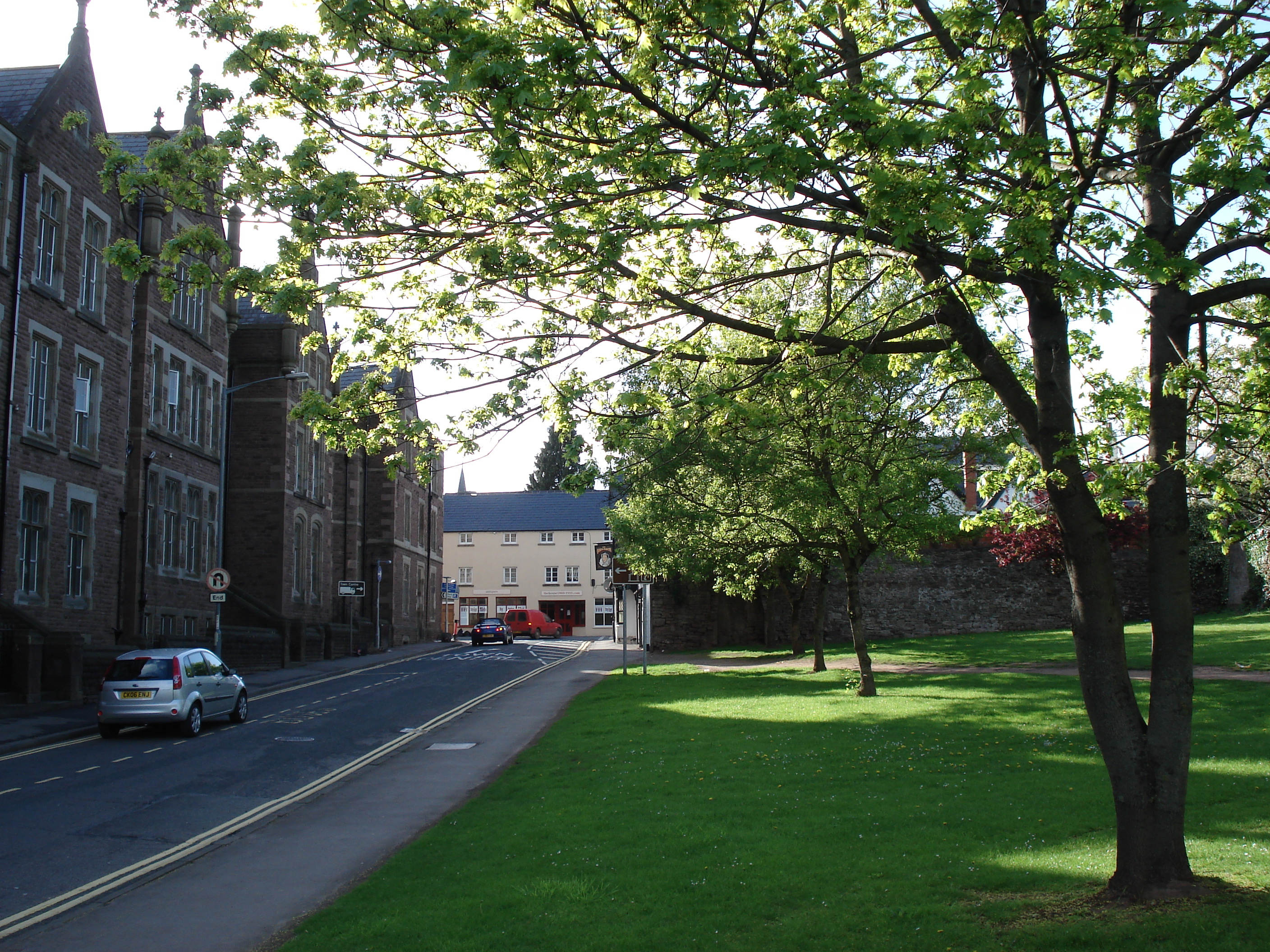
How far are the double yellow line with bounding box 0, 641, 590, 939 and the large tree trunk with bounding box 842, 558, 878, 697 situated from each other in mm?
8531

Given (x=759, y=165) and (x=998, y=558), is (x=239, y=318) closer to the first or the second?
(x=998, y=558)

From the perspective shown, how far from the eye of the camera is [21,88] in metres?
27.1

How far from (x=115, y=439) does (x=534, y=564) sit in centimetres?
5635

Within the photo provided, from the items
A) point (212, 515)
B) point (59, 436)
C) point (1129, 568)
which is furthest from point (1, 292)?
point (1129, 568)

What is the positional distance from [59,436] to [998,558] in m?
30.3

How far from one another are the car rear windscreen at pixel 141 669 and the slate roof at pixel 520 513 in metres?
64.8

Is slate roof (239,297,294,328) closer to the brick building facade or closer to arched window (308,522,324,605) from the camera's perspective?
the brick building facade

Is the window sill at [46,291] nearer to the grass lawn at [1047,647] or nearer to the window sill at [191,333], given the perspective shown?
the window sill at [191,333]

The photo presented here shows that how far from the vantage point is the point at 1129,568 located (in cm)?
3969

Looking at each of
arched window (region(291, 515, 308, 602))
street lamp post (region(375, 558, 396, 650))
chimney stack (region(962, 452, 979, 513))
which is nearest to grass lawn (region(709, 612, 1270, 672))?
chimney stack (region(962, 452, 979, 513))

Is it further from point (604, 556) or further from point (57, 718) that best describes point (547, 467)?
point (57, 718)

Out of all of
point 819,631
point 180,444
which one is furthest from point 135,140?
point 819,631

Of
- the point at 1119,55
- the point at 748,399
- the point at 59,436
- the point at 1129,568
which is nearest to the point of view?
the point at 1119,55

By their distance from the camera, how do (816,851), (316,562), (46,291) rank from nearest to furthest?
1. (816,851)
2. (46,291)
3. (316,562)
